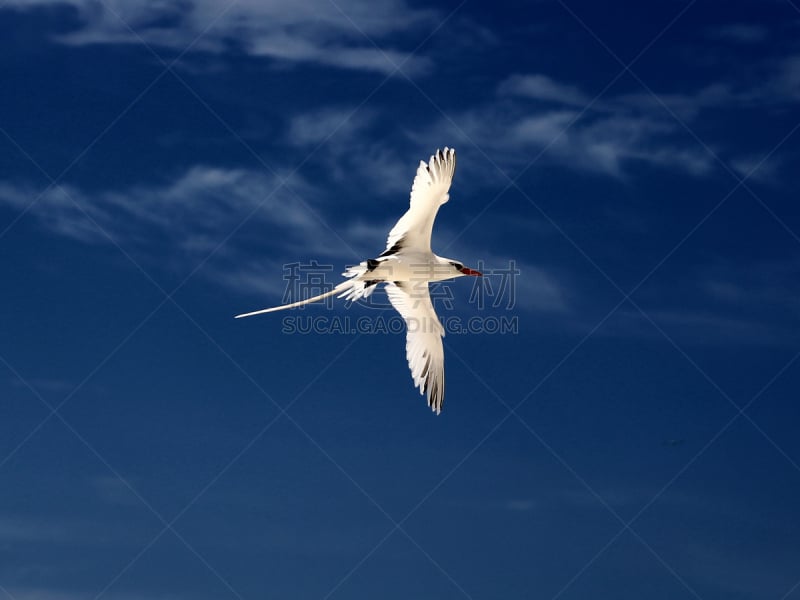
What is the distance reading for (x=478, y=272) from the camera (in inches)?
914

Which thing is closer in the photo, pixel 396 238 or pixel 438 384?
pixel 396 238

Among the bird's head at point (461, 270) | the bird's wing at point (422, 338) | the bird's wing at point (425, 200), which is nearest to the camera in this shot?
the bird's wing at point (425, 200)

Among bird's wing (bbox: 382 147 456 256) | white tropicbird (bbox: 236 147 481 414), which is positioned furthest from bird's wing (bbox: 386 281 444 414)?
bird's wing (bbox: 382 147 456 256)

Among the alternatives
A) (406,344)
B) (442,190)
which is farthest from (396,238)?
(406,344)

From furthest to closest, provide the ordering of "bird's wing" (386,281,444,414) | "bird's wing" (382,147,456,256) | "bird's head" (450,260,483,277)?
1. "bird's wing" (386,281,444,414)
2. "bird's head" (450,260,483,277)
3. "bird's wing" (382,147,456,256)

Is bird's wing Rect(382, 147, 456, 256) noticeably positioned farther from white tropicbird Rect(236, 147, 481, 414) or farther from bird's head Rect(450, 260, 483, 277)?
bird's head Rect(450, 260, 483, 277)

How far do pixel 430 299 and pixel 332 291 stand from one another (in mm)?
2901

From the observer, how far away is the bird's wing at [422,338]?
23.4 meters

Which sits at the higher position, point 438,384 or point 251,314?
point 251,314

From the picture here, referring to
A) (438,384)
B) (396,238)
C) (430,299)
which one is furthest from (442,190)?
(438,384)

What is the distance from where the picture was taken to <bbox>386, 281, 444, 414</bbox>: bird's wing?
920 inches

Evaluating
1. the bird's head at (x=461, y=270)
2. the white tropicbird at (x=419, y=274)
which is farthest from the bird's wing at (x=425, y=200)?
the bird's head at (x=461, y=270)

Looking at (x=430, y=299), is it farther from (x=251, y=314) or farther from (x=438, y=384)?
(x=251, y=314)

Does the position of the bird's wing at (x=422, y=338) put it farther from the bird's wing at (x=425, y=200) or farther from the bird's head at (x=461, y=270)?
the bird's wing at (x=425, y=200)
